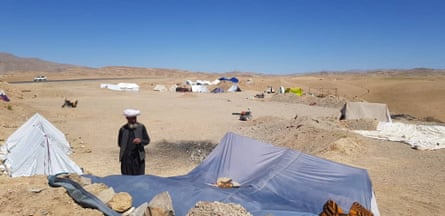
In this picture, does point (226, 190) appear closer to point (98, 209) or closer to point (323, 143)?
point (98, 209)

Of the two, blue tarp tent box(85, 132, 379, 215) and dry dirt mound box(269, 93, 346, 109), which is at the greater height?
blue tarp tent box(85, 132, 379, 215)

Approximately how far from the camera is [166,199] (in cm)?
464

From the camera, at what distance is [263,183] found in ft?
21.2

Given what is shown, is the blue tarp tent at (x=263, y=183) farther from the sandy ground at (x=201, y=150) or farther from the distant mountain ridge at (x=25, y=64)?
the distant mountain ridge at (x=25, y=64)

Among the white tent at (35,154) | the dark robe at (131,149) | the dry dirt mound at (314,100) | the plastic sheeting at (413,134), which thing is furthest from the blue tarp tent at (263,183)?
the dry dirt mound at (314,100)

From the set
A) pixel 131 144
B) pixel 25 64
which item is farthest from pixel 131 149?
pixel 25 64

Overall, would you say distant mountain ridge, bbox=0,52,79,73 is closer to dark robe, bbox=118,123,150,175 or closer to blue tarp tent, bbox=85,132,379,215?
dark robe, bbox=118,123,150,175

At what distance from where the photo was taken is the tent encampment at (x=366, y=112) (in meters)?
19.4

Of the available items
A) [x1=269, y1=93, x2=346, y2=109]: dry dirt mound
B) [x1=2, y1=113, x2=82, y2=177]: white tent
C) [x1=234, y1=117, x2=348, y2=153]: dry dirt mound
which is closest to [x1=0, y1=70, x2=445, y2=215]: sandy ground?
[x1=234, y1=117, x2=348, y2=153]: dry dirt mound

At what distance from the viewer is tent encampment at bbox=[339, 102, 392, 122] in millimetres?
19422

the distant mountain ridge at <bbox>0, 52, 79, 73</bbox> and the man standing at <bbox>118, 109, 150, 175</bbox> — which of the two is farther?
the distant mountain ridge at <bbox>0, 52, 79, 73</bbox>

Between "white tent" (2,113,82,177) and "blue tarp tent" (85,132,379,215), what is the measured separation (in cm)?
384

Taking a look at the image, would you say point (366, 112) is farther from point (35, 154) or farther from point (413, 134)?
point (35, 154)

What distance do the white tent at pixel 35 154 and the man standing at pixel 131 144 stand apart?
275cm
